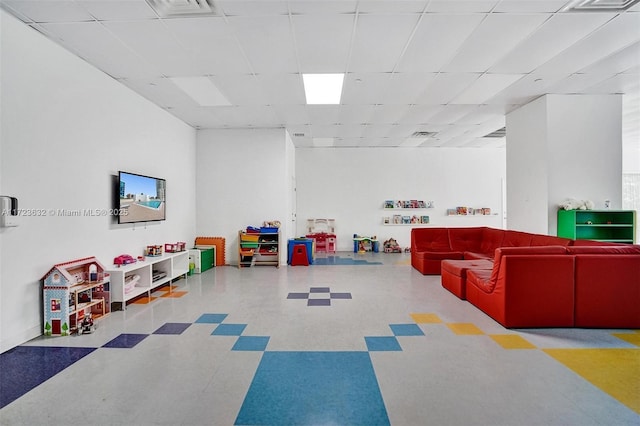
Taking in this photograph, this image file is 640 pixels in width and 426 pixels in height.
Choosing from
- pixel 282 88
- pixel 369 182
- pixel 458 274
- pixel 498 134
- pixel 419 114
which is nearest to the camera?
pixel 458 274

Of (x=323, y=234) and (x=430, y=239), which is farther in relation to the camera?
(x=323, y=234)

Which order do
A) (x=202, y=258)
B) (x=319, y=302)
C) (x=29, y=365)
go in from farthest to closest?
(x=202, y=258)
(x=319, y=302)
(x=29, y=365)

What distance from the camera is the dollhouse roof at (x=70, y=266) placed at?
3.20 m

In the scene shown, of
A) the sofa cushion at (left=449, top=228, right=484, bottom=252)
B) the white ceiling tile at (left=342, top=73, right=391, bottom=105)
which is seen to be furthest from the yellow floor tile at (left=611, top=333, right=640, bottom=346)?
the white ceiling tile at (left=342, top=73, right=391, bottom=105)

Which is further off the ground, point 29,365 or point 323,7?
point 323,7

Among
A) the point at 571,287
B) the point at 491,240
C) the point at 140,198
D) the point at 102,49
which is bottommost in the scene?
the point at 571,287

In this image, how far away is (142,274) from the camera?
449 cm

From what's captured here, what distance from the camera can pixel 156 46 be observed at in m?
3.55

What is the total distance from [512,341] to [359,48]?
11.7 feet

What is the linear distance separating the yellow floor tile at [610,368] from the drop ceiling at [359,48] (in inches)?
128

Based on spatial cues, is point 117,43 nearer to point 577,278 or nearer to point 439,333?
point 439,333

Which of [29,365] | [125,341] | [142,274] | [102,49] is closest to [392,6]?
[102,49]

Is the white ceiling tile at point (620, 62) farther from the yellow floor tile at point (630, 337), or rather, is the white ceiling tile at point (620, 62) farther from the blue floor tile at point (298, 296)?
the blue floor tile at point (298, 296)

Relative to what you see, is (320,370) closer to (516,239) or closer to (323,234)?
(516,239)
